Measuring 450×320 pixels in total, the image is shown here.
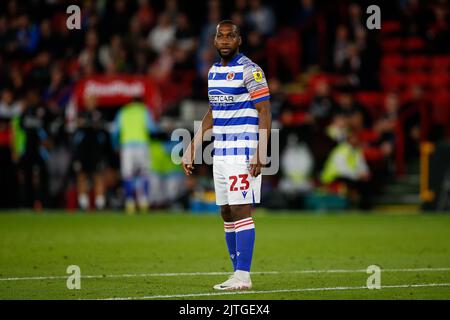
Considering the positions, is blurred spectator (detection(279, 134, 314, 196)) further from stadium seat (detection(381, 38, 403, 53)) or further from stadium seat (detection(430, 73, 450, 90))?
stadium seat (detection(381, 38, 403, 53))

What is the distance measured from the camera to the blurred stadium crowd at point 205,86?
2234 centimetres

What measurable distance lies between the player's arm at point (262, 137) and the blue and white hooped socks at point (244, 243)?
0.49 m

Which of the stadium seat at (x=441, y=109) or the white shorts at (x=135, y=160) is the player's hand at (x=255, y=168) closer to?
the white shorts at (x=135, y=160)

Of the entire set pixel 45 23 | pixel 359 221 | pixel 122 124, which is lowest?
pixel 359 221

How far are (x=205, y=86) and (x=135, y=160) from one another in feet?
11.7

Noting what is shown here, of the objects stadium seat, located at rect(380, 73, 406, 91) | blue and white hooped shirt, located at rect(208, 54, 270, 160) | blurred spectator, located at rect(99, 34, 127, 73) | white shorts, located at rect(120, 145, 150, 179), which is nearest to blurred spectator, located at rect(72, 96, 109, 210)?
white shorts, located at rect(120, 145, 150, 179)

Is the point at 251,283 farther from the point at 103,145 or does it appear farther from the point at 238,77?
the point at 103,145

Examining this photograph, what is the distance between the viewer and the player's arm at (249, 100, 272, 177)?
929 centimetres

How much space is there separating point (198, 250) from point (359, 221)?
19.8ft

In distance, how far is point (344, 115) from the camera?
22859mm

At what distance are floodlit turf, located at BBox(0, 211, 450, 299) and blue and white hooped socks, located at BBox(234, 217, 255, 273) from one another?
0.90 ft

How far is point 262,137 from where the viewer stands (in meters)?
9.27

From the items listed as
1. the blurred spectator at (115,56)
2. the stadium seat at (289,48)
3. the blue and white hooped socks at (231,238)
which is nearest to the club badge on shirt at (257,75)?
the blue and white hooped socks at (231,238)
